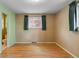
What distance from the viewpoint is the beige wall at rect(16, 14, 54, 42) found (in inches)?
335

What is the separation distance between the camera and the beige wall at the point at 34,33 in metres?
8.52

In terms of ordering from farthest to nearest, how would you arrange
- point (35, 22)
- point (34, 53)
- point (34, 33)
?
point (34, 33)
point (35, 22)
point (34, 53)

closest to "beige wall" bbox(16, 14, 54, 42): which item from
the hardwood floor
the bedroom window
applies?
the bedroom window

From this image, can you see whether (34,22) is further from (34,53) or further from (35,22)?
(34,53)

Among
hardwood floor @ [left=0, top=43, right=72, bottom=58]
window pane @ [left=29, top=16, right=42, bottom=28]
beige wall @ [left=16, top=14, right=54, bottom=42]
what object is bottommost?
hardwood floor @ [left=0, top=43, right=72, bottom=58]

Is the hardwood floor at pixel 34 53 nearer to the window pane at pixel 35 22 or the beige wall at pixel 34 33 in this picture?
the beige wall at pixel 34 33

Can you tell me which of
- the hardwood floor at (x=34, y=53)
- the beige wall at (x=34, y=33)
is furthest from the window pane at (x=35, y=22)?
the hardwood floor at (x=34, y=53)

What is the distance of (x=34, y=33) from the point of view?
8.59 m

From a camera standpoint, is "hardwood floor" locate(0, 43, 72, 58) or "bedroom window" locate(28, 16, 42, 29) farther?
"bedroom window" locate(28, 16, 42, 29)

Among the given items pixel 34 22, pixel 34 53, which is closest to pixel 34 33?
pixel 34 22

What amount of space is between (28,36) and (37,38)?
67 cm

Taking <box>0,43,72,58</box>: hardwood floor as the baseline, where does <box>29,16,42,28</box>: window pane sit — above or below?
above

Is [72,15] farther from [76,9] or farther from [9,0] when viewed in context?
[9,0]

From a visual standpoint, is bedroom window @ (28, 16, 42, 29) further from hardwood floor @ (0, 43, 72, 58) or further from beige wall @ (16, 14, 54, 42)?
hardwood floor @ (0, 43, 72, 58)
